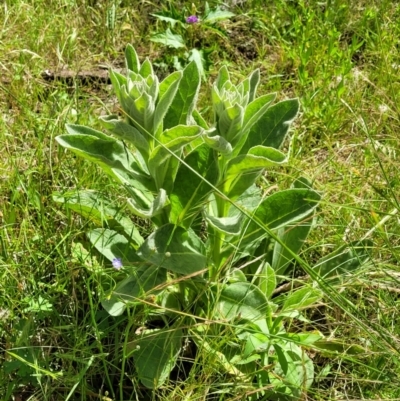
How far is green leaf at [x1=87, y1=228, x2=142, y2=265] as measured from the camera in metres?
2.18

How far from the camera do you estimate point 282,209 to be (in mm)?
2168

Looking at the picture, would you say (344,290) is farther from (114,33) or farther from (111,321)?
(114,33)

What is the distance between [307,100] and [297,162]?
0.41 meters

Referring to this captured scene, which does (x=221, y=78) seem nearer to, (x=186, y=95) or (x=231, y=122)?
(x=186, y=95)

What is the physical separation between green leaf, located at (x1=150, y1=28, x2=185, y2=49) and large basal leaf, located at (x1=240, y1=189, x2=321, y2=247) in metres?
1.46

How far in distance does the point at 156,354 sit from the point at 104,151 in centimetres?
64

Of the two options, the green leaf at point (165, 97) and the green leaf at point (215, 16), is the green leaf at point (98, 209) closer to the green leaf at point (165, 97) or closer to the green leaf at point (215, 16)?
the green leaf at point (165, 97)

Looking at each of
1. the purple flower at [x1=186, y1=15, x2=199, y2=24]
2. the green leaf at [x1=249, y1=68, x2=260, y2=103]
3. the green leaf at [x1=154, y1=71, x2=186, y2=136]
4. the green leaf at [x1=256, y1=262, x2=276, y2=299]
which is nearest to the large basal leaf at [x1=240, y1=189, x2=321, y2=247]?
the green leaf at [x1=256, y1=262, x2=276, y2=299]

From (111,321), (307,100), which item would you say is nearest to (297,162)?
(307,100)

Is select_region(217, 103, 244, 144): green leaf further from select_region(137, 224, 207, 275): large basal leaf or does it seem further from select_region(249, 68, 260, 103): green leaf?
select_region(137, 224, 207, 275): large basal leaf

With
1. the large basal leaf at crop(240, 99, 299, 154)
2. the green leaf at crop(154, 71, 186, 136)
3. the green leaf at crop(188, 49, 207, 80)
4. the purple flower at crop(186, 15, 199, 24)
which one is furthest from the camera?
the purple flower at crop(186, 15, 199, 24)

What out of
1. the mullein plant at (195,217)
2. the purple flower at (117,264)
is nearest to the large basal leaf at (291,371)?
the mullein plant at (195,217)

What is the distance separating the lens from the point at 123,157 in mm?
2064

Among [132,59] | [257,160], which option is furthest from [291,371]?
[132,59]
